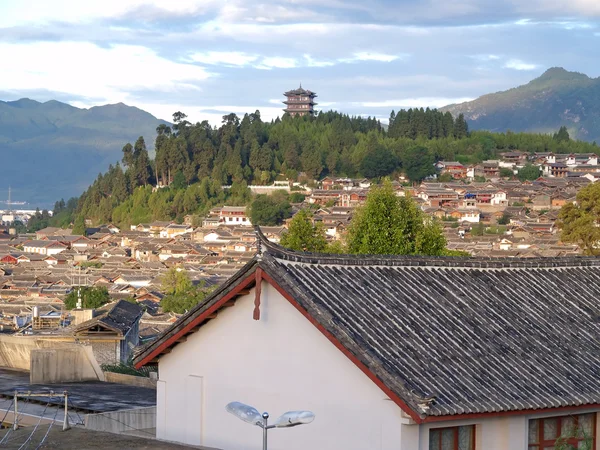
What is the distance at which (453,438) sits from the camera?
40.4 ft

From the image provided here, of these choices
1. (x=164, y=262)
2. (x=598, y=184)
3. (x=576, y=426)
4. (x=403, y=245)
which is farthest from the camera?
(x=164, y=262)

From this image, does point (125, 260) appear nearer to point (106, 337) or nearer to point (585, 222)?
point (585, 222)

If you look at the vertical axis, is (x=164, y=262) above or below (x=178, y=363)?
below

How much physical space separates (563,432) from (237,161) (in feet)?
484

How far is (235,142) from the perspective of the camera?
165 m

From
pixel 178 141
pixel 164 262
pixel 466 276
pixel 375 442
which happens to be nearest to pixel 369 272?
pixel 466 276

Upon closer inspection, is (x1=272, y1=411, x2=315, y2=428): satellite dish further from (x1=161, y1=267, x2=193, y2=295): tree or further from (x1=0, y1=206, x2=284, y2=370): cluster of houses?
(x1=161, y1=267, x2=193, y2=295): tree

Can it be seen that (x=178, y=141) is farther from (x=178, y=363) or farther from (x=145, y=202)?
(x=178, y=363)

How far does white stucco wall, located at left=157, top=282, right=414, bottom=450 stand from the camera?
12070mm

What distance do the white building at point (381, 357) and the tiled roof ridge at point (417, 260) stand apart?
0.06 ft

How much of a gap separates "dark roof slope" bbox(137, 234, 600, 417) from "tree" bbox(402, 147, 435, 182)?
14418 cm

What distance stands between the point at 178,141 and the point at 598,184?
395 ft

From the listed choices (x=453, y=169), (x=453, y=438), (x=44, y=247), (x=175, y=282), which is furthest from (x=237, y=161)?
(x=453, y=438)

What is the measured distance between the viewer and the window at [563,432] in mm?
12938
